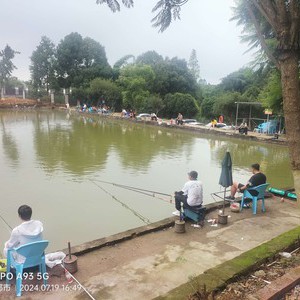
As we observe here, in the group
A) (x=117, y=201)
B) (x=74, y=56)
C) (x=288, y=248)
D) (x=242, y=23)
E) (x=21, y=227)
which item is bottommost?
(x=117, y=201)

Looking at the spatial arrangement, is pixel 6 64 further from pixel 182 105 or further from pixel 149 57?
pixel 182 105

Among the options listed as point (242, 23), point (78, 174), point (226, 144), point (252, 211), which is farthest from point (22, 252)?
point (226, 144)

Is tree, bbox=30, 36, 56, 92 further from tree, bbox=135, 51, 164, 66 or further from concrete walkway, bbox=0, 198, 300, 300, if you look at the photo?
concrete walkway, bbox=0, 198, 300, 300

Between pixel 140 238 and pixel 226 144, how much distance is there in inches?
632

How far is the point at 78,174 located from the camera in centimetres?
1130

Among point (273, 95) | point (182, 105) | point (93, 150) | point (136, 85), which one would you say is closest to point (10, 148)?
point (93, 150)

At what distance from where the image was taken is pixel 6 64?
56.2 meters

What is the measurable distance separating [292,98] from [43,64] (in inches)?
2208

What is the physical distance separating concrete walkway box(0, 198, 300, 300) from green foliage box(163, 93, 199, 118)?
99.5ft

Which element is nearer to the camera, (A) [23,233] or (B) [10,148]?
(A) [23,233]

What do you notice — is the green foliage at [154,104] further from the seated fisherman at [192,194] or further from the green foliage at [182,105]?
the seated fisherman at [192,194]

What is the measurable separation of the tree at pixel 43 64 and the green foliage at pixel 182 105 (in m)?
25.3

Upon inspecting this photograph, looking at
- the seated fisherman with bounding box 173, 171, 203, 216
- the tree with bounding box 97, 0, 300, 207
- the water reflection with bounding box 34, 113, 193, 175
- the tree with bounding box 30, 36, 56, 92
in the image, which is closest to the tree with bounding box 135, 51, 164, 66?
the tree with bounding box 30, 36, 56, 92

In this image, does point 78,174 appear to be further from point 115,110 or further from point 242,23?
point 115,110
